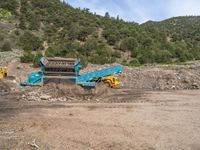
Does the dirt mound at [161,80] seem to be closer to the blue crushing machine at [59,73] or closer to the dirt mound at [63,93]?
the dirt mound at [63,93]

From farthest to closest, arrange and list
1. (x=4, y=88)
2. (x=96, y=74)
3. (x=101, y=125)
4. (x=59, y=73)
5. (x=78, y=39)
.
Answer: (x=78, y=39) → (x=4, y=88) → (x=96, y=74) → (x=59, y=73) → (x=101, y=125)

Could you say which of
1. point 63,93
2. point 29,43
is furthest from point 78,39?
point 63,93

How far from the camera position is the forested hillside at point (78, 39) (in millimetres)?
34125

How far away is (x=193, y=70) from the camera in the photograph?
21.2 meters

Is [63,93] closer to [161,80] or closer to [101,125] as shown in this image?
[101,125]

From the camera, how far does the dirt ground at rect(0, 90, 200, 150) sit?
761 cm

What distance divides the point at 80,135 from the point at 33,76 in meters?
8.47

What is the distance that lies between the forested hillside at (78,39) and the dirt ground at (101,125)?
15.3 metres

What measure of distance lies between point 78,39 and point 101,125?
1390 inches

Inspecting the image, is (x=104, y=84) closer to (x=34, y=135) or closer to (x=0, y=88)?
(x=0, y=88)

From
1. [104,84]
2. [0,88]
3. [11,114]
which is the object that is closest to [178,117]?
[11,114]

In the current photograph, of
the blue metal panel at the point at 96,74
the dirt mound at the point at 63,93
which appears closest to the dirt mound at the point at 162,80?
the blue metal panel at the point at 96,74

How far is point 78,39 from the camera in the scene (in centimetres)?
4397

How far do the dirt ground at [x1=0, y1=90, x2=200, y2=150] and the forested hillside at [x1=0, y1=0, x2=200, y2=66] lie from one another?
15.3 m
